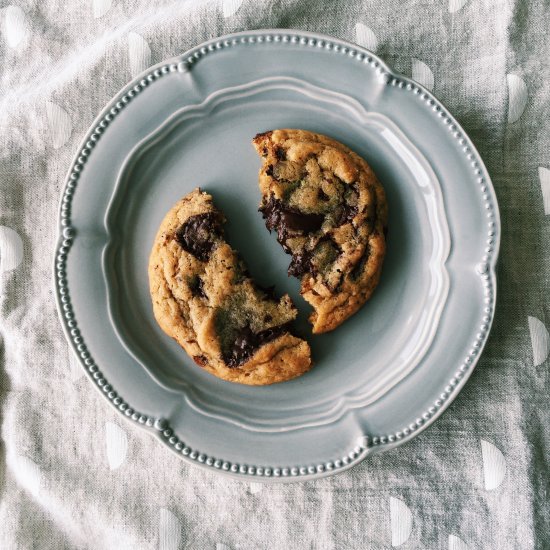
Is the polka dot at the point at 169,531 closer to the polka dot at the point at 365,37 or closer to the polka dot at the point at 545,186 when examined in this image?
the polka dot at the point at 545,186

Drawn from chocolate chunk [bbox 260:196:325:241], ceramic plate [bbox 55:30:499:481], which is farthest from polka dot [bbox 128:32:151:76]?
chocolate chunk [bbox 260:196:325:241]

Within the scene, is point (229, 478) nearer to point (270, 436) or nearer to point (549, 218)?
point (270, 436)

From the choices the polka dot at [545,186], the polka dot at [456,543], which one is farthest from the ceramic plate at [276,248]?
the polka dot at [456,543]

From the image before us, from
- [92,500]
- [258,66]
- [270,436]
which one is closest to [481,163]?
[258,66]

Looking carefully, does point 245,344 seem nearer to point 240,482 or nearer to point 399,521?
point 240,482

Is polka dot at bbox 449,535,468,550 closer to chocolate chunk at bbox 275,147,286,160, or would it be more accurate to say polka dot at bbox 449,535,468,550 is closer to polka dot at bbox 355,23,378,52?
chocolate chunk at bbox 275,147,286,160

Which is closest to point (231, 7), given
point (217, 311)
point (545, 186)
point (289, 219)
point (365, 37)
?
point (365, 37)

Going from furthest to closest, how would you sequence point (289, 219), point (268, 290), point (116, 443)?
point (116, 443) < point (268, 290) < point (289, 219)
